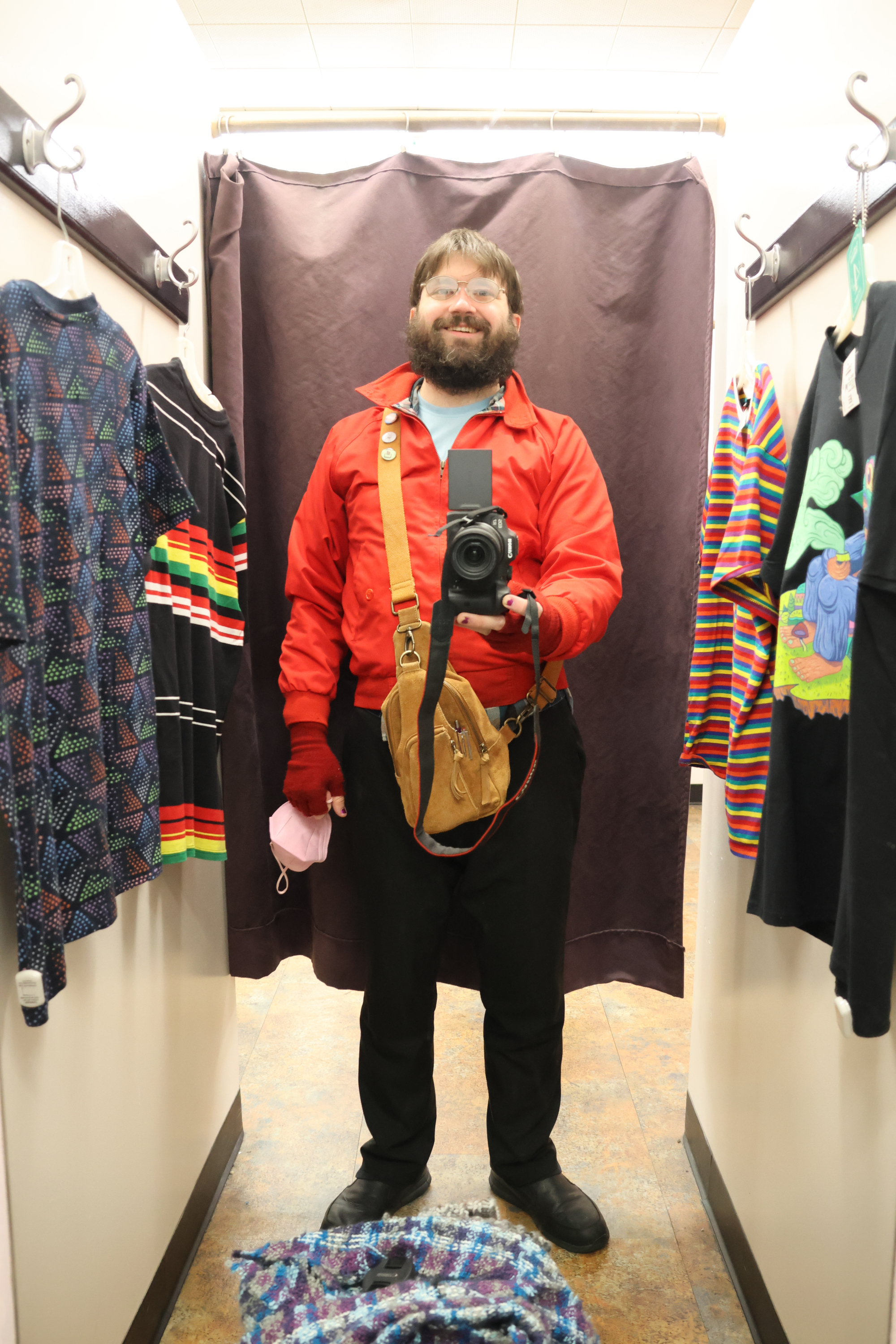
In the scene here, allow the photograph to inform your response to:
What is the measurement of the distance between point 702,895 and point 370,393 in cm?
112

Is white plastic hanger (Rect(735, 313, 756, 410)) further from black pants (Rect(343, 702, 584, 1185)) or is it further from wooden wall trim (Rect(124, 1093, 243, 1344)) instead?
wooden wall trim (Rect(124, 1093, 243, 1344))

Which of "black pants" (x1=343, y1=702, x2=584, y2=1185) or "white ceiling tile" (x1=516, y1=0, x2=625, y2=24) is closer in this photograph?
"black pants" (x1=343, y1=702, x2=584, y2=1185)

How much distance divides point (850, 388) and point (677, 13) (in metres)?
2.95

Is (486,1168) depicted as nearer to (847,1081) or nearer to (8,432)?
(847,1081)

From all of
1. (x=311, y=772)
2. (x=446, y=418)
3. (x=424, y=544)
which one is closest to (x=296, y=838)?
(x=311, y=772)

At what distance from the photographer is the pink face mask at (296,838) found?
154 centimetres

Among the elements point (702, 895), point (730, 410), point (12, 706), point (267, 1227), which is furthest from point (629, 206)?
point (267, 1227)

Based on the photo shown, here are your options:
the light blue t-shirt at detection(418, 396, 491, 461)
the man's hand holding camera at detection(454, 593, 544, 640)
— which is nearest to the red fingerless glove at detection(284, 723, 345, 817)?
the man's hand holding camera at detection(454, 593, 544, 640)

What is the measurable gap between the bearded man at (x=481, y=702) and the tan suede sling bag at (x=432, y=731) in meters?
0.04

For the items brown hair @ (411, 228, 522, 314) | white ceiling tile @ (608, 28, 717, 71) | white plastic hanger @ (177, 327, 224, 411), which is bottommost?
white plastic hanger @ (177, 327, 224, 411)

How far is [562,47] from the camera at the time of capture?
3408mm

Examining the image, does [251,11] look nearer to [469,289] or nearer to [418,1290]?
[469,289]

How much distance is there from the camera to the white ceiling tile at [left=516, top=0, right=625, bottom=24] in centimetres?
311

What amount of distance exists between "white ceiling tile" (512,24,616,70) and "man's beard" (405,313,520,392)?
2434mm
